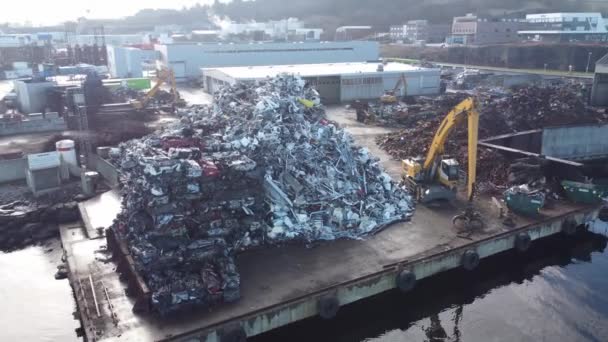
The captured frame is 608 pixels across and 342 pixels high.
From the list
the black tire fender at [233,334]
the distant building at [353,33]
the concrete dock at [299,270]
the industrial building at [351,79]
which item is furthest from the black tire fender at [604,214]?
the distant building at [353,33]

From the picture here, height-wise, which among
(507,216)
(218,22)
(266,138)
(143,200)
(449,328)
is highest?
(218,22)

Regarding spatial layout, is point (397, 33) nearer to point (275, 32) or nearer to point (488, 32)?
point (488, 32)

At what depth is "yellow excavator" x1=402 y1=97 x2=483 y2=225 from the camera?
53.7 feet

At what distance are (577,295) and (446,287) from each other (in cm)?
402

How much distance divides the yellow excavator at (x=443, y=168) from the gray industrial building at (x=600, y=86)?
27.8 m

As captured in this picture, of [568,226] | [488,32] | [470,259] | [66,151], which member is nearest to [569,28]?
[488,32]

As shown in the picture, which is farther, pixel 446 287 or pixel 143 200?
pixel 446 287

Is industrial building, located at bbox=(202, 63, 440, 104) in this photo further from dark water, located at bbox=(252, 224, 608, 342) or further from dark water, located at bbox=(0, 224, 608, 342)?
dark water, located at bbox=(252, 224, 608, 342)

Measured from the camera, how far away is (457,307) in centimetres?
1405

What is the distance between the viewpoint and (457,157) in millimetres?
23484

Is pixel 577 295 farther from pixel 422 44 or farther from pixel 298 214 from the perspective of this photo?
pixel 422 44

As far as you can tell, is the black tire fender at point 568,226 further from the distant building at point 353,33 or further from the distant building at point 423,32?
the distant building at point 353,33

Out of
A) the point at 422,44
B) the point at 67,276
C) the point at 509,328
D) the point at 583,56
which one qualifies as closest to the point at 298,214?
the point at 509,328

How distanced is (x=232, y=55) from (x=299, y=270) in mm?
47841
